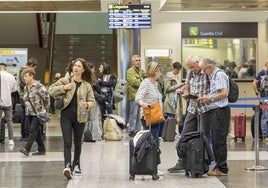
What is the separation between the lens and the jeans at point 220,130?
870 cm

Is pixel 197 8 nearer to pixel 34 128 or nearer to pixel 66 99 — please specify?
pixel 34 128

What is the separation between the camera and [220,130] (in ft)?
28.6

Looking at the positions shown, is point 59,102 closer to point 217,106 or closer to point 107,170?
point 107,170

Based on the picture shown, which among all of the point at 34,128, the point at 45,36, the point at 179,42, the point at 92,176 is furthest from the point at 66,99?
the point at 45,36

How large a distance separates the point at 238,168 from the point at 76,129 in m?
2.54

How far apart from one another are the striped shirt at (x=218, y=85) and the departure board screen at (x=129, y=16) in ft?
23.7

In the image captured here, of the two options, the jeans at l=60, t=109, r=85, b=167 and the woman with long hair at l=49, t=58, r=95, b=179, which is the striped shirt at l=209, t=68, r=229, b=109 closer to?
the woman with long hair at l=49, t=58, r=95, b=179

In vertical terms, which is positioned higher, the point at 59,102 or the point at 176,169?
the point at 59,102

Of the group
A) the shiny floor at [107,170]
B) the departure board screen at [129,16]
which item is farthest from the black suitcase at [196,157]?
the departure board screen at [129,16]

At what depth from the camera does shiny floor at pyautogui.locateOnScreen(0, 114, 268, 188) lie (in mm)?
8211

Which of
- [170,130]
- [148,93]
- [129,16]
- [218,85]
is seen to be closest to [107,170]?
[148,93]

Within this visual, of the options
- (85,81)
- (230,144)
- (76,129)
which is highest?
(85,81)

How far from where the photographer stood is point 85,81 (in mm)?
8828

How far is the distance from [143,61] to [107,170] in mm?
11821
